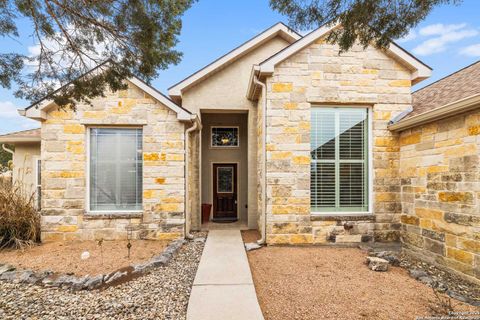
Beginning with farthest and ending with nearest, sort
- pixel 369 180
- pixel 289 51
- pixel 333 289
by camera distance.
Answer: pixel 369 180
pixel 289 51
pixel 333 289

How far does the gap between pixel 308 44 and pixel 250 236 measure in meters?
5.04

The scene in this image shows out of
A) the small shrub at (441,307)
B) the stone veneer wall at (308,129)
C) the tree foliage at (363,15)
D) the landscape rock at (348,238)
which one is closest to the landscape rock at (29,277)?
the stone veneer wall at (308,129)

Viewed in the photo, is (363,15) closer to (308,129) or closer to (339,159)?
(308,129)

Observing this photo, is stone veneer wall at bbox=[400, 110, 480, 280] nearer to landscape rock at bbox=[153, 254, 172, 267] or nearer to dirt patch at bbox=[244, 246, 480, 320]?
dirt patch at bbox=[244, 246, 480, 320]

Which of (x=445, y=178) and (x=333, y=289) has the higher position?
(x=445, y=178)

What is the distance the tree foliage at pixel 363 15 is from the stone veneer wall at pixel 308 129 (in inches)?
96.5

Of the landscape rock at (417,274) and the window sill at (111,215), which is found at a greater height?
the window sill at (111,215)

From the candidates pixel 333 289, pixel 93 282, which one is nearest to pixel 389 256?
pixel 333 289

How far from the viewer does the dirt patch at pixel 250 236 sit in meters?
6.22

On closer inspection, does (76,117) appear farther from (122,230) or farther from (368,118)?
(368,118)

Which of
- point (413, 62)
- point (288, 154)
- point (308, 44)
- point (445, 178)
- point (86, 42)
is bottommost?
point (445, 178)

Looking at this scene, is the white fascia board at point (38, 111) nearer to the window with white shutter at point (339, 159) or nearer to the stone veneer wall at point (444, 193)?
the window with white shutter at point (339, 159)

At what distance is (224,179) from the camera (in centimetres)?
952

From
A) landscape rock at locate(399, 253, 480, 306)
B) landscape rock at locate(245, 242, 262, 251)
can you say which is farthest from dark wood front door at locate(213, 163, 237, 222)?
Answer: landscape rock at locate(399, 253, 480, 306)
